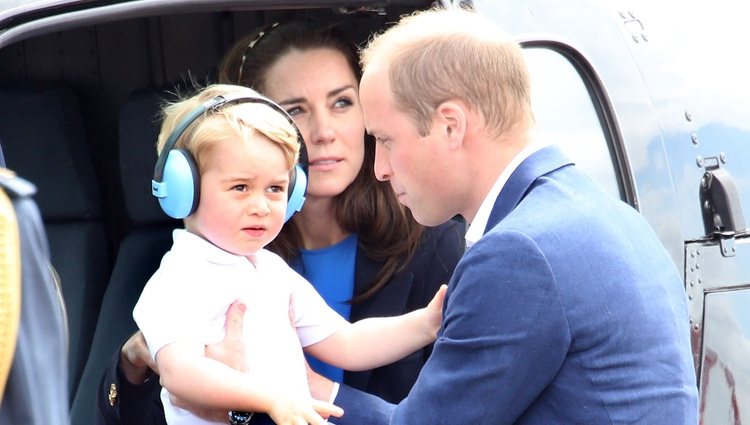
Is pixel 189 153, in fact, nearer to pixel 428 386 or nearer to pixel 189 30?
pixel 428 386

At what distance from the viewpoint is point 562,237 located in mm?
2326

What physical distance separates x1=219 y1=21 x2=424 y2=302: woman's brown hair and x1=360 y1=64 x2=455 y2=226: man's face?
2.68ft

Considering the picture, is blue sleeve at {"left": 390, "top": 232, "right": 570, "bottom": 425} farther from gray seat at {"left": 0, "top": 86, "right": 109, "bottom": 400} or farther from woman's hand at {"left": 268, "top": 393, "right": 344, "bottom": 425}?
gray seat at {"left": 0, "top": 86, "right": 109, "bottom": 400}

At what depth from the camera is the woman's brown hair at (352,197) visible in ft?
11.4

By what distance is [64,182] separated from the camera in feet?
13.8

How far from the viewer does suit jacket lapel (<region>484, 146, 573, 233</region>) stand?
8.12 feet

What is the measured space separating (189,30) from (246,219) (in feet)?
5.09

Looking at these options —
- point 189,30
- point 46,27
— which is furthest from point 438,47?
point 189,30

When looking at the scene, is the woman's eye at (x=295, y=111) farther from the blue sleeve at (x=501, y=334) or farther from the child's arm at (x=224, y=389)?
the blue sleeve at (x=501, y=334)

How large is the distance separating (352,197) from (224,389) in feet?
2.74

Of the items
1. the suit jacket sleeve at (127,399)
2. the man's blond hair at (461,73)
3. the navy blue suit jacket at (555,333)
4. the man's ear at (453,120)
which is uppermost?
the man's blond hair at (461,73)

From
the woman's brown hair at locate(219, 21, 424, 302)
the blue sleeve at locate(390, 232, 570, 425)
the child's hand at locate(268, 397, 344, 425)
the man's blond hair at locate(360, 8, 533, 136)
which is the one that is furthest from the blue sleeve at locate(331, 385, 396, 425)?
the man's blond hair at locate(360, 8, 533, 136)

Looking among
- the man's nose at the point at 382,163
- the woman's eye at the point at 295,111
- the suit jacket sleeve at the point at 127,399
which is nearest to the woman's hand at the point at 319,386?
the suit jacket sleeve at the point at 127,399

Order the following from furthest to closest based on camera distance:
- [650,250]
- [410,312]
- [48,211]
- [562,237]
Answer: [48,211] < [410,312] < [650,250] < [562,237]
